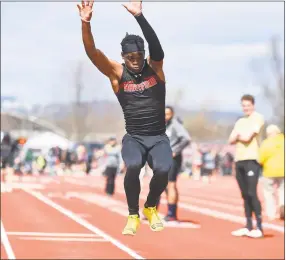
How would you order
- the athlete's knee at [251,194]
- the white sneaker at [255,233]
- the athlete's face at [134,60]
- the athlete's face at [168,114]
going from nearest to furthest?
the athlete's face at [134,60]
the athlete's face at [168,114]
the athlete's knee at [251,194]
the white sneaker at [255,233]

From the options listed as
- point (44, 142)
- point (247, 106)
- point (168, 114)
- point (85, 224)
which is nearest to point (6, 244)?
point (85, 224)

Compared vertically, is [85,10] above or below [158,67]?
above

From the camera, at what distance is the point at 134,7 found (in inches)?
162

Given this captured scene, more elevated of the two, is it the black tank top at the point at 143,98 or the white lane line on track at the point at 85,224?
the black tank top at the point at 143,98

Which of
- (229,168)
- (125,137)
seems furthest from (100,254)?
(229,168)

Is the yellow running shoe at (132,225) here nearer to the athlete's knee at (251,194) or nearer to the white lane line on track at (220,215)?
the athlete's knee at (251,194)

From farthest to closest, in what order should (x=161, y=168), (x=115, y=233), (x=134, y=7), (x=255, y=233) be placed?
(x=115, y=233)
(x=255, y=233)
(x=161, y=168)
(x=134, y=7)

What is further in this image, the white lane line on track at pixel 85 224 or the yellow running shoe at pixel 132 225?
the white lane line on track at pixel 85 224

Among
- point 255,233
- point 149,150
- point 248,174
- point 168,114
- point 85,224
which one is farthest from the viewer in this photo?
point 85,224

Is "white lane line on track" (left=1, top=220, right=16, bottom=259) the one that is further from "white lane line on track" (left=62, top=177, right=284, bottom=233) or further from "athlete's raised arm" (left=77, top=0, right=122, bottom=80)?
"athlete's raised arm" (left=77, top=0, right=122, bottom=80)

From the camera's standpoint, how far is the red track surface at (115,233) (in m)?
17.2

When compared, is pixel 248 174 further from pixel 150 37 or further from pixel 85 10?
pixel 85 10

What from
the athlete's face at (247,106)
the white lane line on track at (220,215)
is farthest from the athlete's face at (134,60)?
the white lane line on track at (220,215)

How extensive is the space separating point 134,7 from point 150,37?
16cm
